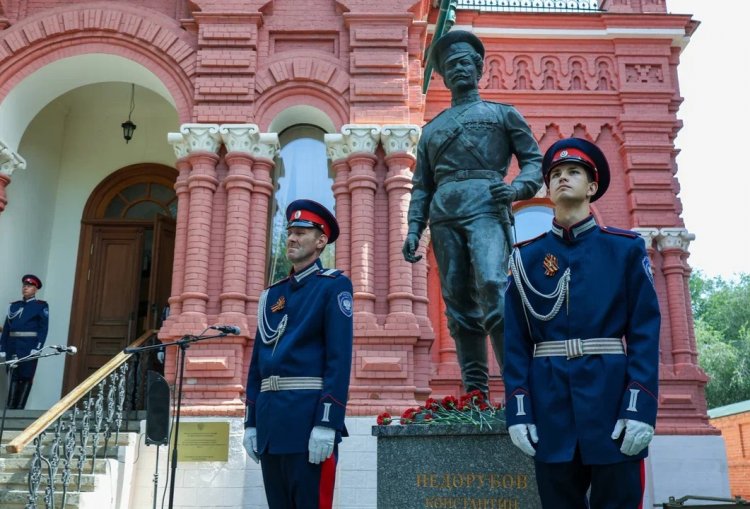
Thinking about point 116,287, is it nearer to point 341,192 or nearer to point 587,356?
point 341,192

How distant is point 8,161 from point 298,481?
8.46 metres

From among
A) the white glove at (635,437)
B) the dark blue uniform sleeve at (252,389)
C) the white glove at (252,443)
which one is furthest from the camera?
the dark blue uniform sleeve at (252,389)

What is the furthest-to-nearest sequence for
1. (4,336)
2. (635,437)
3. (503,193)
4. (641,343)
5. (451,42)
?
(4,336), (451,42), (503,193), (641,343), (635,437)

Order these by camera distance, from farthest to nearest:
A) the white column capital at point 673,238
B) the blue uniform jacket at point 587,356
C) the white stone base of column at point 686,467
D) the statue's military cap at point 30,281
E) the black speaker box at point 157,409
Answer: the white column capital at point 673,238 < the white stone base of column at point 686,467 < the statue's military cap at point 30,281 < the black speaker box at point 157,409 < the blue uniform jacket at point 587,356

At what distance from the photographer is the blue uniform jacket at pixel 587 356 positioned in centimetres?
278

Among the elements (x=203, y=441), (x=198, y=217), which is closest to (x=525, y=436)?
(x=203, y=441)

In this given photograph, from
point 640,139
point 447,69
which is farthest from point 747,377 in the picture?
point 447,69

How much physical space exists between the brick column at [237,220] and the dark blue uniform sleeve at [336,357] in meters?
5.31

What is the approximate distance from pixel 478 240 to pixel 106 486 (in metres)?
5.21

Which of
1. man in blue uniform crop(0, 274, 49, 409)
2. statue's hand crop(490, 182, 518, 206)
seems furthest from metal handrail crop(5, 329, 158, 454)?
statue's hand crop(490, 182, 518, 206)

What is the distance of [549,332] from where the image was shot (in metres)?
A: 3.03

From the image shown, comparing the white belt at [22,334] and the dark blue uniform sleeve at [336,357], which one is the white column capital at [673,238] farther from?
the white belt at [22,334]

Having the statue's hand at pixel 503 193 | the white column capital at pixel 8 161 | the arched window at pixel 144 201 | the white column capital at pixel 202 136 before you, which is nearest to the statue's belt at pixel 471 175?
the statue's hand at pixel 503 193

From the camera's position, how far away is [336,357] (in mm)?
3658
